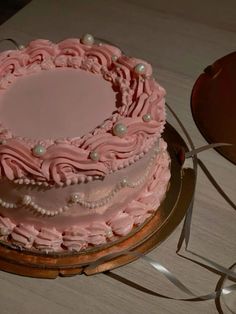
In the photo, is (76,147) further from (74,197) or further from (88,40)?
(88,40)

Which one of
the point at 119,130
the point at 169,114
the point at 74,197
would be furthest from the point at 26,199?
the point at 169,114

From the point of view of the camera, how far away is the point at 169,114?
1.24 m

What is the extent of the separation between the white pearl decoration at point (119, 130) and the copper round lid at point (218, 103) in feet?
1.15

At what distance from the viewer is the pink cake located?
0.85m

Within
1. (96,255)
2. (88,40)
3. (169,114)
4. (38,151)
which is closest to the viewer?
(38,151)

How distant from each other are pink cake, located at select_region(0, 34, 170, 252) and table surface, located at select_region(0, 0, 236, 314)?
8 cm

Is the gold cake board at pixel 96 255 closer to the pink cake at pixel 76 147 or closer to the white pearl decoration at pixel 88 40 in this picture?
the pink cake at pixel 76 147

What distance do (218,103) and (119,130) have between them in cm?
46

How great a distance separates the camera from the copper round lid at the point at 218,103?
1187 millimetres

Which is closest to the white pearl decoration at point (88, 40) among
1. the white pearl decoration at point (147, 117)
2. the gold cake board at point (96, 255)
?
the white pearl decoration at point (147, 117)

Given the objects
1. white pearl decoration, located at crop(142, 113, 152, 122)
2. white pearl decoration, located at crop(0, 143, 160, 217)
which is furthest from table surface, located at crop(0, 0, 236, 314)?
white pearl decoration, located at crop(142, 113, 152, 122)

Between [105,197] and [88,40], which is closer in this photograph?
[105,197]

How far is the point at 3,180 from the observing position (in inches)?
34.1

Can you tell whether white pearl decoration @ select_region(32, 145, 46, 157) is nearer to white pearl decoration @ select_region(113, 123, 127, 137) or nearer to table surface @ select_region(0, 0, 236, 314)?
white pearl decoration @ select_region(113, 123, 127, 137)
